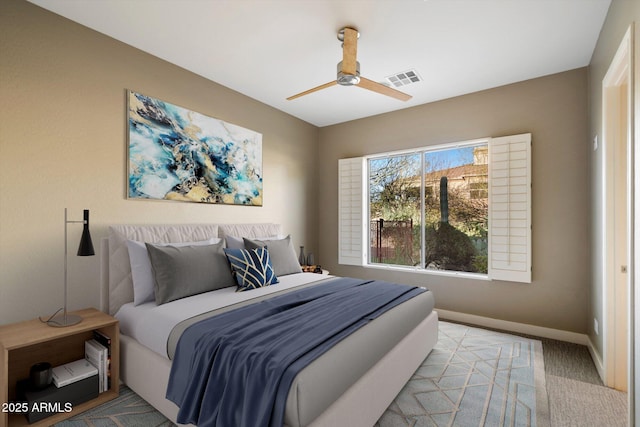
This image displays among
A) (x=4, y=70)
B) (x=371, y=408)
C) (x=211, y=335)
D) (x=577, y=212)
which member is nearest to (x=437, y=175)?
(x=577, y=212)

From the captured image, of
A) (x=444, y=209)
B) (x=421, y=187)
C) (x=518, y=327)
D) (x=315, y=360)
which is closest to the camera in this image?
(x=315, y=360)

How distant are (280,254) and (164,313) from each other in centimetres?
Result: 143

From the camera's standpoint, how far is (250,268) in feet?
8.92

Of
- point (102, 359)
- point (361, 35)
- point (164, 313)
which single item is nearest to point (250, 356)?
point (164, 313)

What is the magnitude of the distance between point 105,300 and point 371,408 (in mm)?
2115

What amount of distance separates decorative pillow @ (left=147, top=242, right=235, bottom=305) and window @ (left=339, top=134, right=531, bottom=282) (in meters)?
2.41

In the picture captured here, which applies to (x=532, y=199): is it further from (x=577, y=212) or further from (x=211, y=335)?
(x=211, y=335)

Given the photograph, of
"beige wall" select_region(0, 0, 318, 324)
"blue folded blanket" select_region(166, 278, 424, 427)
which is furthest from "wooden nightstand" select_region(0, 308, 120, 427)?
"blue folded blanket" select_region(166, 278, 424, 427)

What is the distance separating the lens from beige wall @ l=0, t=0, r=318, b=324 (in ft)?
6.91

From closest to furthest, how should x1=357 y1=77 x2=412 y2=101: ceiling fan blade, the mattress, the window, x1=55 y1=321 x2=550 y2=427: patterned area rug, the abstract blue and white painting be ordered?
the mattress
x1=55 y1=321 x2=550 y2=427: patterned area rug
x1=357 y1=77 x2=412 y2=101: ceiling fan blade
the abstract blue and white painting
the window

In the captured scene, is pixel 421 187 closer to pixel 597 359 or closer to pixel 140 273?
pixel 597 359

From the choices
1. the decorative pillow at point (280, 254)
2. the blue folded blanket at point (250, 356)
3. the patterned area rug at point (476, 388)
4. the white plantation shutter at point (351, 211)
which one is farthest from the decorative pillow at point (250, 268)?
the white plantation shutter at point (351, 211)

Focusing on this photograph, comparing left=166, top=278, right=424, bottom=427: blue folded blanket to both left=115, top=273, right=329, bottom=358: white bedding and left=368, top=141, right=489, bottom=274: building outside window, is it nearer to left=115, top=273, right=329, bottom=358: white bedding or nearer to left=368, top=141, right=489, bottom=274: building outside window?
left=115, top=273, right=329, bottom=358: white bedding

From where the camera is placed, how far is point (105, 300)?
2396 millimetres
